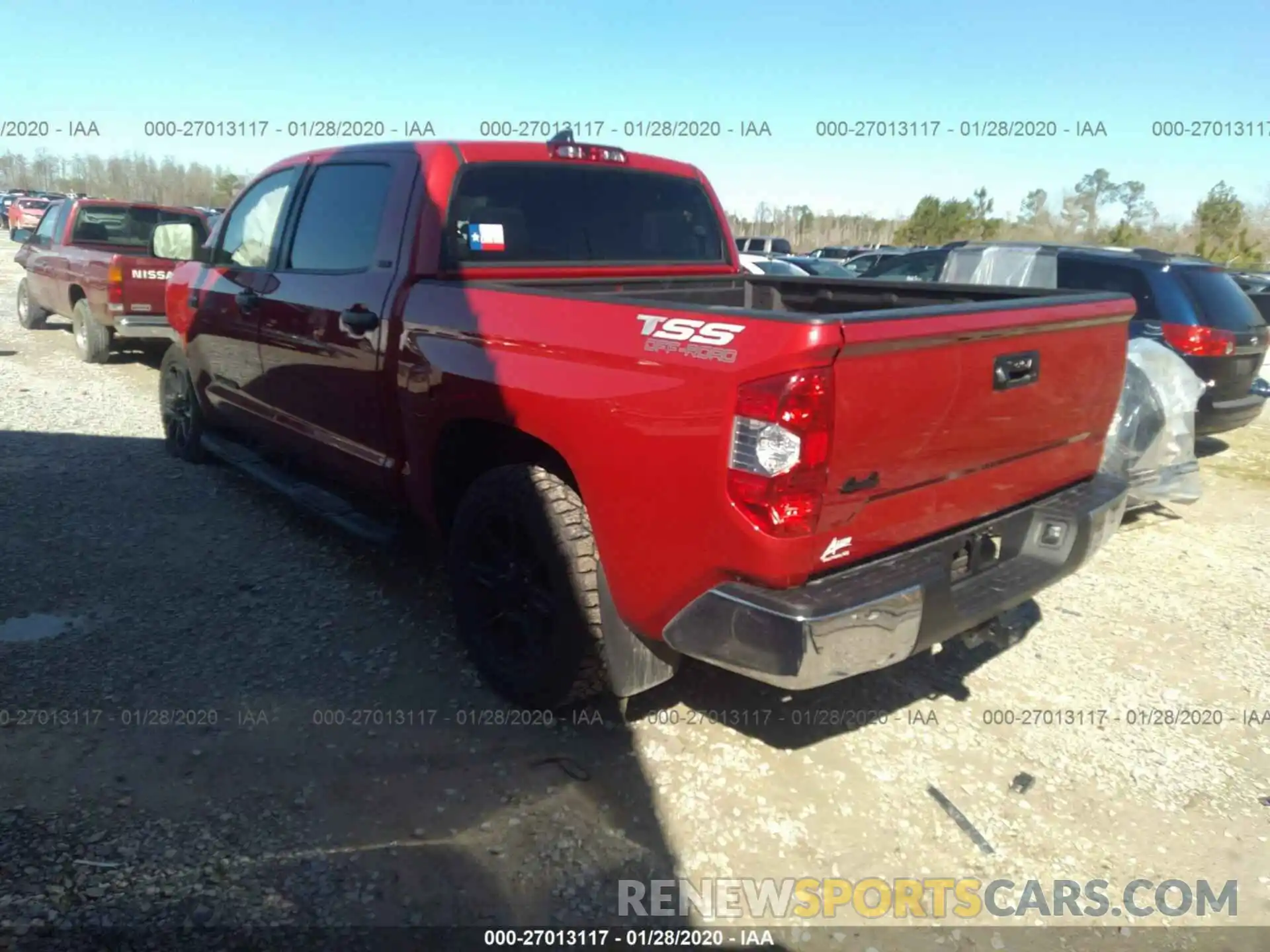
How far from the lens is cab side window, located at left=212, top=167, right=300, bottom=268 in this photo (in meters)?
4.75

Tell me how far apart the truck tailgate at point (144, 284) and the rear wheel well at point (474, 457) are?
720 cm

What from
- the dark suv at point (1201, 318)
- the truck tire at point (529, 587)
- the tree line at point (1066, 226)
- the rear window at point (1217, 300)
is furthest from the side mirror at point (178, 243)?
the tree line at point (1066, 226)

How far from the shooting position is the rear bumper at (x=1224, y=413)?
7.03 m

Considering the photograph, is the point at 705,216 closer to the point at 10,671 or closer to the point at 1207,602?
the point at 1207,602

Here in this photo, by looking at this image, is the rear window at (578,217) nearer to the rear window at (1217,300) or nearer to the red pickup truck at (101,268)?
the rear window at (1217,300)

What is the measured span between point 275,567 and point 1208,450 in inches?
321

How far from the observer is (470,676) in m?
3.79

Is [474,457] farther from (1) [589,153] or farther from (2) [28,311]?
(2) [28,311]

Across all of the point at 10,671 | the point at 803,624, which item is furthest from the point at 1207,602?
the point at 10,671

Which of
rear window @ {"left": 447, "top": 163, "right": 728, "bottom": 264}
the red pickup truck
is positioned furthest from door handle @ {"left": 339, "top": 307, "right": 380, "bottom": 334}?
the red pickup truck

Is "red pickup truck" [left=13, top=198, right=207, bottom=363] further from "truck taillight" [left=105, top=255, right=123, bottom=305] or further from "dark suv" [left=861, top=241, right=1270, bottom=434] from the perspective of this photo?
"dark suv" [left=861, top=241, right=1270, bottom=434]

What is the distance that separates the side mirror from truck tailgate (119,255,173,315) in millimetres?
4250

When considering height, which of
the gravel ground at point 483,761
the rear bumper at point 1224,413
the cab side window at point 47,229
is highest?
the cab side window at point 47,229

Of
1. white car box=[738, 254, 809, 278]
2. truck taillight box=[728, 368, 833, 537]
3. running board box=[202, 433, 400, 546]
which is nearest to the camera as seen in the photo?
truck taillight box=[728, 368, 833, 537]
